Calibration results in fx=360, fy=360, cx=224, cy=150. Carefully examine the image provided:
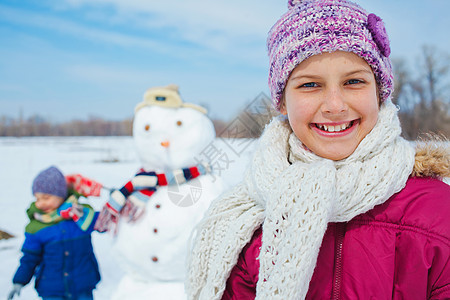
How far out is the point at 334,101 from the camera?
3.38 feet

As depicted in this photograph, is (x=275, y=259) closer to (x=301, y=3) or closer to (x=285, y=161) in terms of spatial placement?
(x=285, y=161)

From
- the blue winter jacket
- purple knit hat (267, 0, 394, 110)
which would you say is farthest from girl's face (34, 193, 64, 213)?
purple knit hat (267, 0, 394, 110)

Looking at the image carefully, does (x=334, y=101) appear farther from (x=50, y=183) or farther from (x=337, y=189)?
(x=50, y=183)

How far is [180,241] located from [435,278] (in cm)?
201

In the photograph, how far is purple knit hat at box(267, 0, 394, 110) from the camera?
1023 mm

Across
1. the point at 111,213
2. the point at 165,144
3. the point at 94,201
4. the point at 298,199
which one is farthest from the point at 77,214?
the point at 94,201

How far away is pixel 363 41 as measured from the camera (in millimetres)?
1029

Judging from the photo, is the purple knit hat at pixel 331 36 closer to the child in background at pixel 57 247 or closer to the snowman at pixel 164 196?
the snowman at pixel 164 196

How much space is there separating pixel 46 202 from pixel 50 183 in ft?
0.49

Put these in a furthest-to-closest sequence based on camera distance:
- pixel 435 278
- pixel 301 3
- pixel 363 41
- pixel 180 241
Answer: pixel 180 241, pixel 301 3, pixel 363 41, pixel 435 278

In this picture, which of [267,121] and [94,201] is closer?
[267,121]

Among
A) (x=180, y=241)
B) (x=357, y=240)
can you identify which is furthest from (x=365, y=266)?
(x=180, y=241)

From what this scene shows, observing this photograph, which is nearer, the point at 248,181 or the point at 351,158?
the point at 351,158

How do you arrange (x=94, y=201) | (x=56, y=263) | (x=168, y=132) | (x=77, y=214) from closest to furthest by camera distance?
(x=56, y=263), (x=77, y=214), (x=168, y=132), (x=94, y=201)
